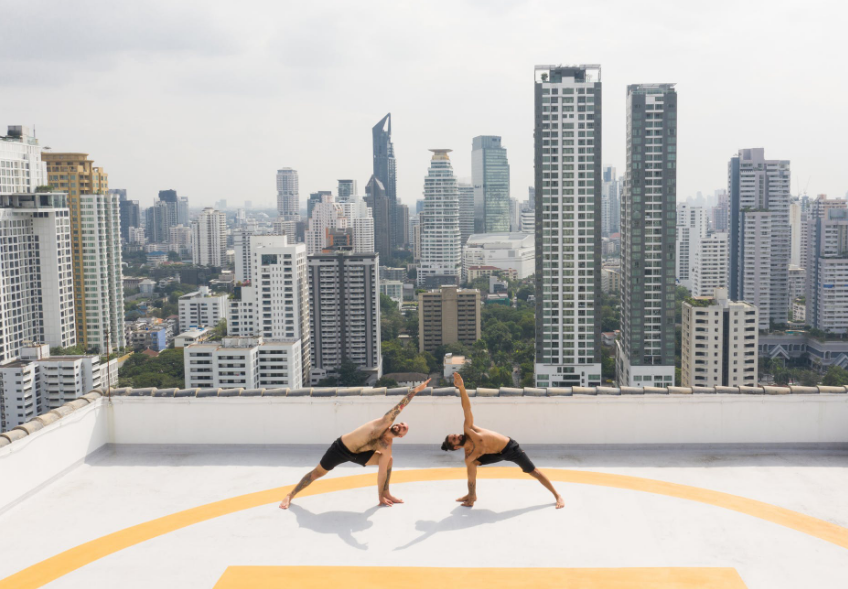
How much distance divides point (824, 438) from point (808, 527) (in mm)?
1429

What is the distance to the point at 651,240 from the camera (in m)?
29.8

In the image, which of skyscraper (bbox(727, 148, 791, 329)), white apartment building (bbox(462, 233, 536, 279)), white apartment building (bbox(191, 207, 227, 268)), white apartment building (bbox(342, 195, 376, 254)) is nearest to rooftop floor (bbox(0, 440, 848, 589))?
skyscraper (bbox(727, 148, 791, 329))

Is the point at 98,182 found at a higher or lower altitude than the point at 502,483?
higher

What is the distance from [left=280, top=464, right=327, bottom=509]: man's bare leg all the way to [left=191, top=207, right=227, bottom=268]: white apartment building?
90.9m

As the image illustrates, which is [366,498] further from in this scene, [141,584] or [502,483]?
[141,584]

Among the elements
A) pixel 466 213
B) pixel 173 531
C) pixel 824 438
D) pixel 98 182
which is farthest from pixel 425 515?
pixel 466 213

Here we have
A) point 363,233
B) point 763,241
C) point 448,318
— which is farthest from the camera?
point 363,233

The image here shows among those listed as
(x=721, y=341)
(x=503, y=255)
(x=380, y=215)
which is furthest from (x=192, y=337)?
(x=380, y=215)

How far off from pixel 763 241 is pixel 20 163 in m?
48.0

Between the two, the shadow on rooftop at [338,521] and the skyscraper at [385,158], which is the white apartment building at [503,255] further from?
the shadow on rooftop at [338,521]

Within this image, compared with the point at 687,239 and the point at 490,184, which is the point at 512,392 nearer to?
the point at 687,239

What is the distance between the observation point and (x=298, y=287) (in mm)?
38250

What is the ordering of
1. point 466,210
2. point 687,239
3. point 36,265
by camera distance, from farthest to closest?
point 466,210 < point 687,239 < point 36,265

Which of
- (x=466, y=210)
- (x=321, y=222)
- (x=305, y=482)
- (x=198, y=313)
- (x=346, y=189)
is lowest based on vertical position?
(x=198, y=313)
